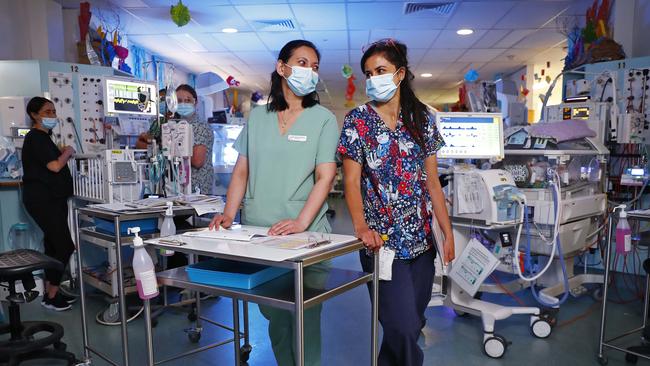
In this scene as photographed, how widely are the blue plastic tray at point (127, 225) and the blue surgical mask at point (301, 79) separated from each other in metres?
1.22

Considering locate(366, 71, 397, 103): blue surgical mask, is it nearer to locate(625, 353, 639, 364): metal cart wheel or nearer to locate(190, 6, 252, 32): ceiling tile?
locate(625, 353, 639, 364): metal cart wheel

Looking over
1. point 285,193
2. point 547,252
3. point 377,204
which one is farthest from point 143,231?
point 547,252

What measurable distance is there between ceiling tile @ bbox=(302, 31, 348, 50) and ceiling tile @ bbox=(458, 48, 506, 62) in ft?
7.02

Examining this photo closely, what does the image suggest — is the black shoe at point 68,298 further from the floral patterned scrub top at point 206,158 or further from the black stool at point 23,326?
the floral patterned scrub top at point 206,158

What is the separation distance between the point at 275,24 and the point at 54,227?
3895mm

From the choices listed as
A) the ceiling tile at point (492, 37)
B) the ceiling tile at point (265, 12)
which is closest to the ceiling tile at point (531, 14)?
the ceiling tile at point (492, 37)

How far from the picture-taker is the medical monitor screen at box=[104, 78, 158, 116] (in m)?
3.27

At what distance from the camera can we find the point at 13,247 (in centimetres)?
362

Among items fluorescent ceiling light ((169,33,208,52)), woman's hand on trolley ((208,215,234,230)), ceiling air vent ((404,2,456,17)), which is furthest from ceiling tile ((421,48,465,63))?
woman's hand on trolley ((208,215,234,230))

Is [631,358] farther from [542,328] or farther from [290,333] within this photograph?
[290,333]

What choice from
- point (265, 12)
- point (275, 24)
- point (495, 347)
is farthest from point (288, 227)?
point (275, 24)

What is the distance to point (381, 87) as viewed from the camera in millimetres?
1658

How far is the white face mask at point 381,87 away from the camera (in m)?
1.66

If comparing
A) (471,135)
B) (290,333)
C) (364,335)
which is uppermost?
(471,135)
